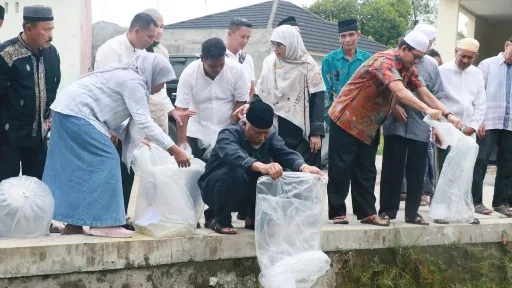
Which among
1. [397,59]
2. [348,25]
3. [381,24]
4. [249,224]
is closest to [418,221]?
[397,59]

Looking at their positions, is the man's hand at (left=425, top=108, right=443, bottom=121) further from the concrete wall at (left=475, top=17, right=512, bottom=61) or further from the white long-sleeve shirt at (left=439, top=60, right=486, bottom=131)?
the concrete wall at (left=475, top=17, right=512, bottom=61)

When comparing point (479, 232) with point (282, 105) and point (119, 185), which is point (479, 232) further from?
point (119, 185)

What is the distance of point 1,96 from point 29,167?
21.9 inches

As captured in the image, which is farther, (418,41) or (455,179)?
(455,179)

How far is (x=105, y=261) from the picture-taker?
179 inches

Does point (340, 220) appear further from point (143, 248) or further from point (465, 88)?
point (465, 88)

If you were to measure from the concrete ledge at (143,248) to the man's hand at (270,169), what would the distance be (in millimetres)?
468

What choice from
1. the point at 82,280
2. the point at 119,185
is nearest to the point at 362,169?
the point at 119,185

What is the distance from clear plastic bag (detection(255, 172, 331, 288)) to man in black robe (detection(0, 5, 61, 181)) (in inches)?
61.5

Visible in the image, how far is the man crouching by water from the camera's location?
4.93 m

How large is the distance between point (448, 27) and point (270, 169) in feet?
34.7

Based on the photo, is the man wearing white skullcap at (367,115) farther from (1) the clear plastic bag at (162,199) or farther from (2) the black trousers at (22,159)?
(2) the black trousers at (22,159)

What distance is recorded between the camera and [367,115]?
5.78 meters

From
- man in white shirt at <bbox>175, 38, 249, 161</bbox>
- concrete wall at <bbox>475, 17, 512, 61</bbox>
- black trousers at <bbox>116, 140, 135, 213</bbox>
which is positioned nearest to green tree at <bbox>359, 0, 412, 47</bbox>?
concrete wall at <bbox>475, 17, 512, 61</bbox>
